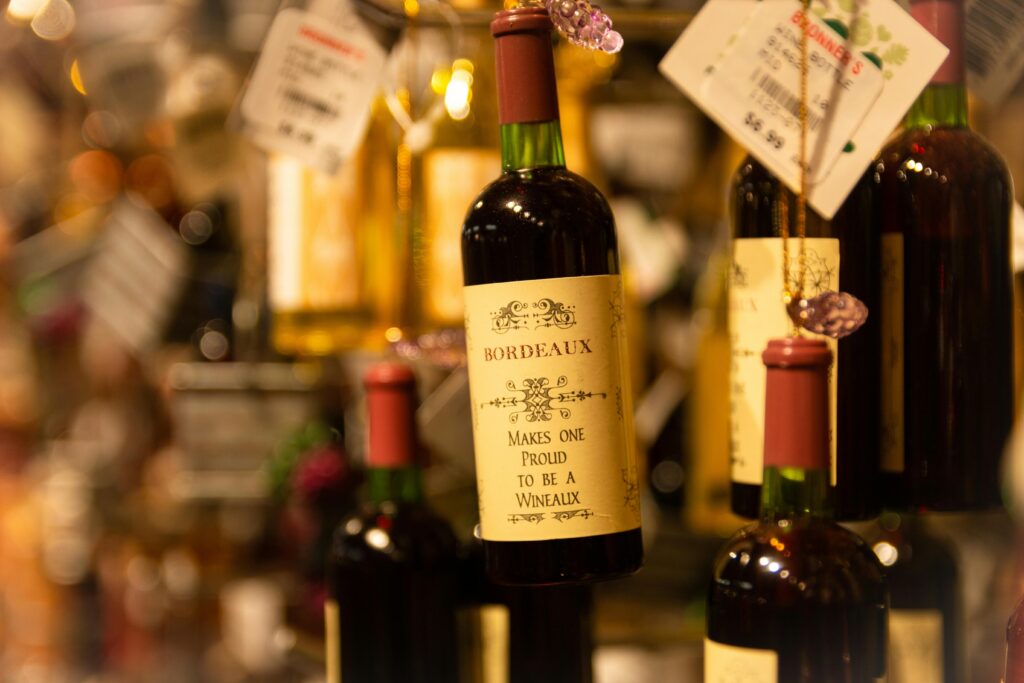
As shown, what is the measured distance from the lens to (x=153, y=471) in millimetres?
1669

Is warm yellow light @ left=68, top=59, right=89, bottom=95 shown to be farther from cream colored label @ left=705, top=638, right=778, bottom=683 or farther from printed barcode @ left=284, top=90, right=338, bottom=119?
cream colored label @ left=705, top=638, right=778, bottom=683

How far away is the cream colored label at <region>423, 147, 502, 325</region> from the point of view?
1.14 m

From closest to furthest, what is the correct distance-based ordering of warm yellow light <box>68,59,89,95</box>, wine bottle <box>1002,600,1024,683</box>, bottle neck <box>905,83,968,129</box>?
wine bottle <box>1002,600,1024,683</box> < bottle neck <box>905,83,968,129</box> < warm yellow light <box>68,59,89,95</box>

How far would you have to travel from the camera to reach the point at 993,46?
2.57 ft

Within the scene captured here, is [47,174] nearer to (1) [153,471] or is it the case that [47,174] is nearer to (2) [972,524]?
(1) [153,471]

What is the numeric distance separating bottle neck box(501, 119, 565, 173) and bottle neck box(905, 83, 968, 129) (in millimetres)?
243

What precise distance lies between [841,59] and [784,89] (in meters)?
0.04

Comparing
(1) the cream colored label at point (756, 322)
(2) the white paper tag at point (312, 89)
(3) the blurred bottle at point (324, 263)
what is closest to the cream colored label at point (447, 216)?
(3) the blurred bottle at point (324, 263)

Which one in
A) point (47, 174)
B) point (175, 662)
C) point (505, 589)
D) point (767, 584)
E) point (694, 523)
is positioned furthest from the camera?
point (47, 174)

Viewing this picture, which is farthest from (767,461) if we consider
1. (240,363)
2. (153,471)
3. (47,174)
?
(47,174)

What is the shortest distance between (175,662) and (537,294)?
1.14 meters

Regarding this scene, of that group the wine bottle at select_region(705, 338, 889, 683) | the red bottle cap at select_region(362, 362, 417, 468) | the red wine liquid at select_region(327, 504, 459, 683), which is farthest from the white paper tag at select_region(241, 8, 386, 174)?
the wine bottle at select_region(705, 338, 889, 683)

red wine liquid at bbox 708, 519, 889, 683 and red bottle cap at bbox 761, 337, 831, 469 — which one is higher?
red bottle cap at bbox 761, 337, 831, 469

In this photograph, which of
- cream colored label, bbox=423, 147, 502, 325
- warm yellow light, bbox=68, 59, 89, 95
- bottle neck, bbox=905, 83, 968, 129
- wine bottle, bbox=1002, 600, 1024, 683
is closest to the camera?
wine bottle, bbox=1002, 600, 1024, 683
